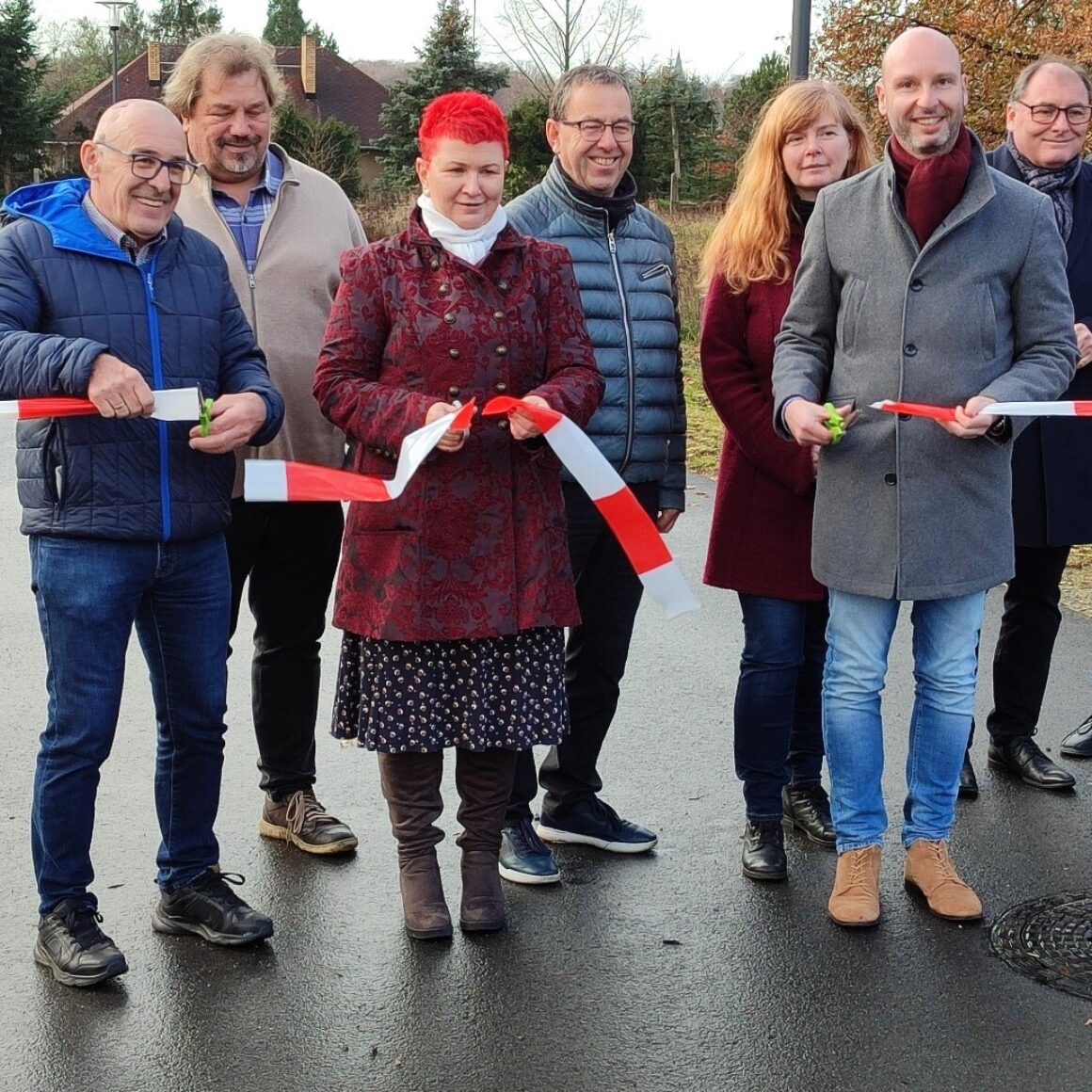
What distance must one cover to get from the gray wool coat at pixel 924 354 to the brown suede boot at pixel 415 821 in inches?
50.2

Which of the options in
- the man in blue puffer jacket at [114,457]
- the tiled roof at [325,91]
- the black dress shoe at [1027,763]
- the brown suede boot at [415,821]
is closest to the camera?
the man in blue puffer jacket at [114,457]

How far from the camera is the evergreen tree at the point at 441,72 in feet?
150

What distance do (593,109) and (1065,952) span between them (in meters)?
2.70

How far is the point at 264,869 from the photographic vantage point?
4.64m

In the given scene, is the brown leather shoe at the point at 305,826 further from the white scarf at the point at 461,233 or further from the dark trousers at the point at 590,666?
the white scarf at the point at 461,233

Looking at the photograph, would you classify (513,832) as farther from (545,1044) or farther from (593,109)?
(593,109)

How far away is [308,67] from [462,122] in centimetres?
6370

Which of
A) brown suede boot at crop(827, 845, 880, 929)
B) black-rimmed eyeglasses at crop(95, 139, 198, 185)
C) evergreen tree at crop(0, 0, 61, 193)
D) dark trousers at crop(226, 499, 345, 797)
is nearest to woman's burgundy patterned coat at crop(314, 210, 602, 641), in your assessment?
black-rimmed eyeglasses at crop(95, 139, 198, 185)

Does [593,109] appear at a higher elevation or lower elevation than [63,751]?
higher

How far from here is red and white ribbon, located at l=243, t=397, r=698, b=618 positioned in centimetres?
383

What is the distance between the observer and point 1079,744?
5660 mm

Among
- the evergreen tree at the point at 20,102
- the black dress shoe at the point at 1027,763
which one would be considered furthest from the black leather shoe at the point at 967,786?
the evergreen tree at the point at 20,102

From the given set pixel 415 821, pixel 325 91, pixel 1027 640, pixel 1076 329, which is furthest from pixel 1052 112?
pixel 325 91

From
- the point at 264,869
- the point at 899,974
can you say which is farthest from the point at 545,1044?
the point at 264,869
